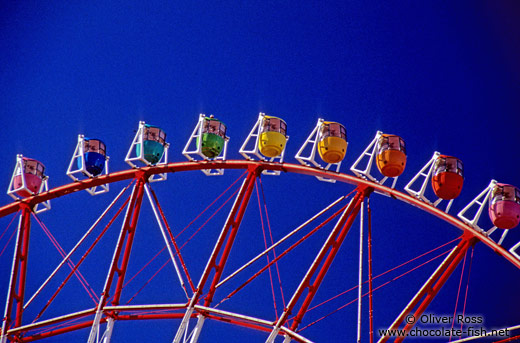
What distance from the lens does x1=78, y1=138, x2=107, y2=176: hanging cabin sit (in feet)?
84.5

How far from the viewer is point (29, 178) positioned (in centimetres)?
2673

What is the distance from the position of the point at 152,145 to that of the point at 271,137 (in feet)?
13.4

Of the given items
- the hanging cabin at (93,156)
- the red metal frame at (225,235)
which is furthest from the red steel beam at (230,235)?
the hanging cabin at (93,156)

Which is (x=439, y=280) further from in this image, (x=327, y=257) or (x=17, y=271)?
(x=17, y=271)

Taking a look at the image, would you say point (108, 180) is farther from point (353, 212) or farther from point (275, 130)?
point (353, 212)

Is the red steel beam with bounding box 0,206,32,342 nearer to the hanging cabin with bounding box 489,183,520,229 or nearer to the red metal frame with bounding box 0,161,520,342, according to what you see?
the red metal frame with bounding box 0,161,520,342

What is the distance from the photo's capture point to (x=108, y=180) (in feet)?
83.9

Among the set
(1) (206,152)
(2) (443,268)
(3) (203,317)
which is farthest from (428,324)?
(1) (206,152)

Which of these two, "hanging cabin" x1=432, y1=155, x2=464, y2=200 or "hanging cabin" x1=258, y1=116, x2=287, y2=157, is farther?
"hanging cabin" x1=258, y1=116, x2=287, y2=157

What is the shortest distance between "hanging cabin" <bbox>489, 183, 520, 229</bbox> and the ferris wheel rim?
0.80m

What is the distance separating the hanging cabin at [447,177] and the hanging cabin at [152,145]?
8.80m

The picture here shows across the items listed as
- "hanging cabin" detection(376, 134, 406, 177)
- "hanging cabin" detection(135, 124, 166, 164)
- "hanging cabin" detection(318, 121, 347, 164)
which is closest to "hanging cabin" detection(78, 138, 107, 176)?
"hanging cabin" detection(135, 124, 166, 164)

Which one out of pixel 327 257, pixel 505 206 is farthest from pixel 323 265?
pixel 505 206

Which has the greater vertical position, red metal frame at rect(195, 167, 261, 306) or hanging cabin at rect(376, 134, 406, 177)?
hanging cabin at rect(376, 134, 406, 177)
